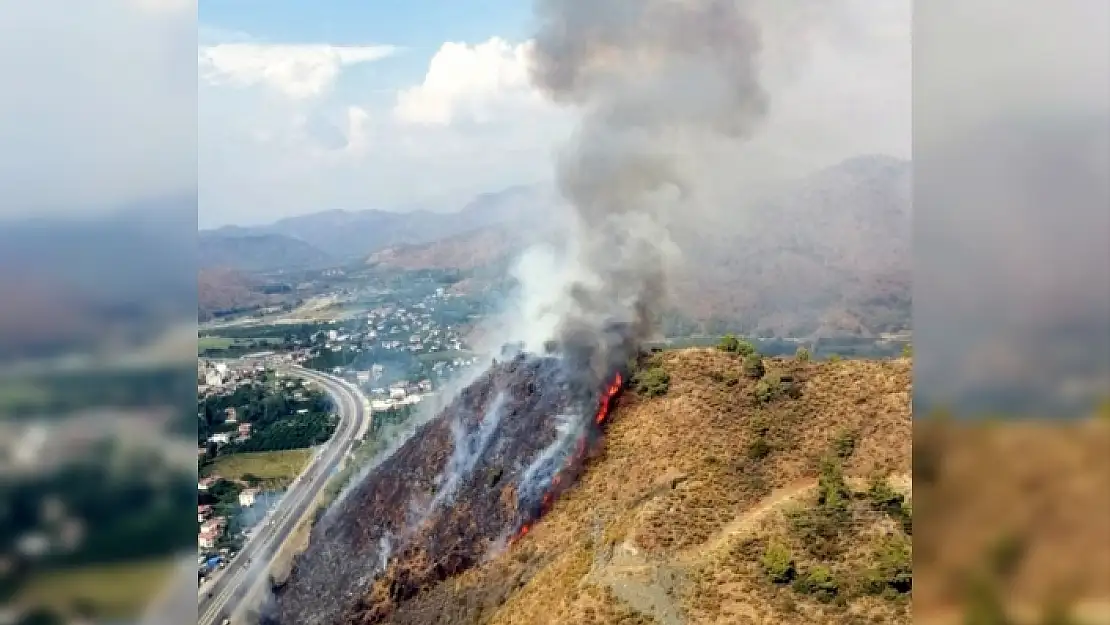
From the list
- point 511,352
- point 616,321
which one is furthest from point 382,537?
point 616,321

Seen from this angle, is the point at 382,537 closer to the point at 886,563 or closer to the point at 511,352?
the point at 511,352

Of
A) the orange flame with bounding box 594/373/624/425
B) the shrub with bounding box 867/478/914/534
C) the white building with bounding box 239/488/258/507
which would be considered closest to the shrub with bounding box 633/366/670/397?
the orange flame with bounding box 594/373/624/425

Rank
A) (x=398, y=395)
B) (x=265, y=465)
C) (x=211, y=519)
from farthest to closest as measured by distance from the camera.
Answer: (x=398, y=395) → (x=265, y=465) → (x=211, y=519)

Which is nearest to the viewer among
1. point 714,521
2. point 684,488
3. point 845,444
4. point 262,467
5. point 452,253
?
point 714,521

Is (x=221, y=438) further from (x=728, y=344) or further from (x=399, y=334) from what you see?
(x=728, y=344)

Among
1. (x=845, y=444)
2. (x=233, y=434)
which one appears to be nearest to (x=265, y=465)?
(x=233, y=434)

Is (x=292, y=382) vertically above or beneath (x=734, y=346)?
beneath

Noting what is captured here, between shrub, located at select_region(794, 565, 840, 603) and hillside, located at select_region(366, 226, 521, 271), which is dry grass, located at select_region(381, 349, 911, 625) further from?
hillside, located at select_region(366, 226, 521, 271)
